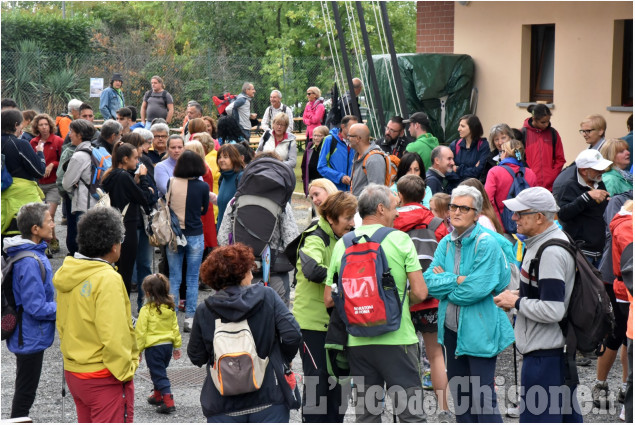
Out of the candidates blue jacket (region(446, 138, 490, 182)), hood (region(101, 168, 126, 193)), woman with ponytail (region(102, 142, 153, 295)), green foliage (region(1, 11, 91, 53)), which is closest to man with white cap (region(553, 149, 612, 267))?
blue jacket (region(446, 138, 490, 182))

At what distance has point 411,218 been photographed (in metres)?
6.31

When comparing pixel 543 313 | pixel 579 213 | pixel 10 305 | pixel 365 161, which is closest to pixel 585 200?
pixel 579 213

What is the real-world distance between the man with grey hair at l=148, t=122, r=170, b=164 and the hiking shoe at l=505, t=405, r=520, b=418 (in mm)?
5328

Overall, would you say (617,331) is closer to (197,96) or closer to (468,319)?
(468,319)

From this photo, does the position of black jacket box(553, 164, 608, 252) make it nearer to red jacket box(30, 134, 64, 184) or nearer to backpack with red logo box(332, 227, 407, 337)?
backpack with red logo box(332, 227, 407, 337)

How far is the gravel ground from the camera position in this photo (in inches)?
257

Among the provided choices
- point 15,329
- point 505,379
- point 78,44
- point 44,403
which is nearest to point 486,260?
point 505,379

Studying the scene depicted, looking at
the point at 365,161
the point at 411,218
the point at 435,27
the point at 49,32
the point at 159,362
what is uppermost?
the point at 49,32

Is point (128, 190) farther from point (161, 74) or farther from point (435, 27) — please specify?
point (161, 74)

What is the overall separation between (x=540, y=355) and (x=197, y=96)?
24.1 metres

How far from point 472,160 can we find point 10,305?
5.61m

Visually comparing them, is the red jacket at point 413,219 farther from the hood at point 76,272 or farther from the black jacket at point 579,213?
the hood at point 76,272

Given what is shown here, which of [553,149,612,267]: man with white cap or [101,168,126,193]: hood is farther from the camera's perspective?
[101,168,126,193]: hood

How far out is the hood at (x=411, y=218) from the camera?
6.30 m
